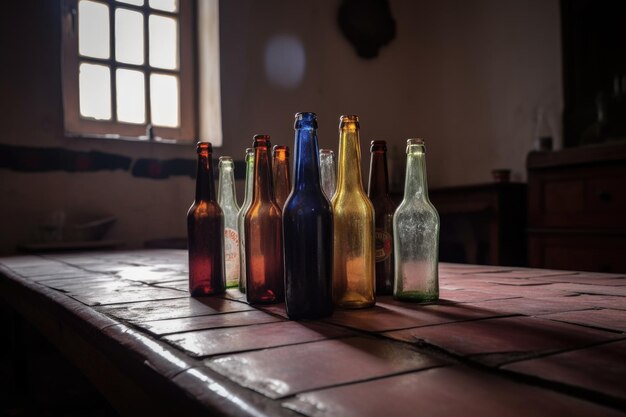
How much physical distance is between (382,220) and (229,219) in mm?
331

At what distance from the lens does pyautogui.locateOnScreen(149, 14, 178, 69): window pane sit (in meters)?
3.21

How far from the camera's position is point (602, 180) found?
2143mm

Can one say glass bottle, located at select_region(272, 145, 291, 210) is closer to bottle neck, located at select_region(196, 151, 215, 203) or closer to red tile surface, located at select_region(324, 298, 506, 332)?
bottle neck, located at select_region(196, 151, 215, 203)

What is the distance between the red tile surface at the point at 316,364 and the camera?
1.19 feet

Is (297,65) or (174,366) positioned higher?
(297,65)

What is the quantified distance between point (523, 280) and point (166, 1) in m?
3.04

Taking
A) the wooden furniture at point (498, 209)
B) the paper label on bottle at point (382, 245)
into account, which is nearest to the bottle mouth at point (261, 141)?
the paper label on bottle at point (382, 245)

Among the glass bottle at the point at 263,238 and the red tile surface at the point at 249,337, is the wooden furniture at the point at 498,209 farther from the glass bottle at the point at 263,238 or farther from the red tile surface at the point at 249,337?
the red tile surface at the point at 249,337

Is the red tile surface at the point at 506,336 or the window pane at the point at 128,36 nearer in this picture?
the red tile surface at the point at 506,336

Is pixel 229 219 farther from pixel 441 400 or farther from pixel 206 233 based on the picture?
pixel 441 400

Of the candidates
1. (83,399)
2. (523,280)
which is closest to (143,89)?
(83,399)

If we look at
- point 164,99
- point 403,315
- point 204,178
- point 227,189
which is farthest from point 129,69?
point 403,315

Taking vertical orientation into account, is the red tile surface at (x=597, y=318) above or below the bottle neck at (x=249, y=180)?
below

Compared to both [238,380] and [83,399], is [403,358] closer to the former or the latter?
[238,380]
